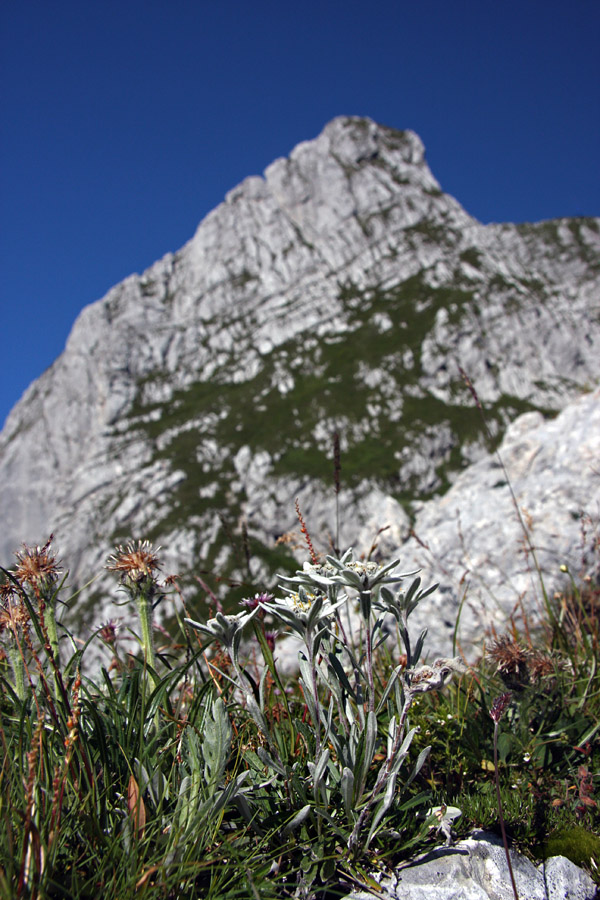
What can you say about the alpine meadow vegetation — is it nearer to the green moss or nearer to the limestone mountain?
the green moss

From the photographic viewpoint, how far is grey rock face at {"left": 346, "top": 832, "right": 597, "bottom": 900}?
2.03 meters

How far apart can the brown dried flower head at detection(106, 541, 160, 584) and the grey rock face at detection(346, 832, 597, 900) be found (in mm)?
1608

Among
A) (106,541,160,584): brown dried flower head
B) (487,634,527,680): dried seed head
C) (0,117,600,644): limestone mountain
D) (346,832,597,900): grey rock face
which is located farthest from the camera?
(0,117,600,644): limestone mountain

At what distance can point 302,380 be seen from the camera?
156 meters

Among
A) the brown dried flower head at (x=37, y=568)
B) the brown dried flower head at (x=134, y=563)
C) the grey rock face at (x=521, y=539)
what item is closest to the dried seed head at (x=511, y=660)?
the brown dried flower head at (x=134, y=563)

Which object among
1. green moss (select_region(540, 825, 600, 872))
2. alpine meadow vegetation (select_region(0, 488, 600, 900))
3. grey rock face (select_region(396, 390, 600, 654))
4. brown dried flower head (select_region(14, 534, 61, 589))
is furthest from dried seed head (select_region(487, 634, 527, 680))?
grey rock face (select_region(396, 390, 600, 654))

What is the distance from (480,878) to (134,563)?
2105 mm

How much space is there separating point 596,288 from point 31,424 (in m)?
227

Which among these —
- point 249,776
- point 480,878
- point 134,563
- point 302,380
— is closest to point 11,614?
point 134,563

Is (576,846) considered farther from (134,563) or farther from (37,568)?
(37,568)

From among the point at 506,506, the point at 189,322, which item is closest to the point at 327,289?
the point at 189,322

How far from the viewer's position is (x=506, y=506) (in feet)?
30.7

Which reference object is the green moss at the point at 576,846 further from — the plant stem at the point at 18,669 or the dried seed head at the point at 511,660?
the plant stem at the point at 18,669

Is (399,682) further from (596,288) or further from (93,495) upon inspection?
(596,288)
